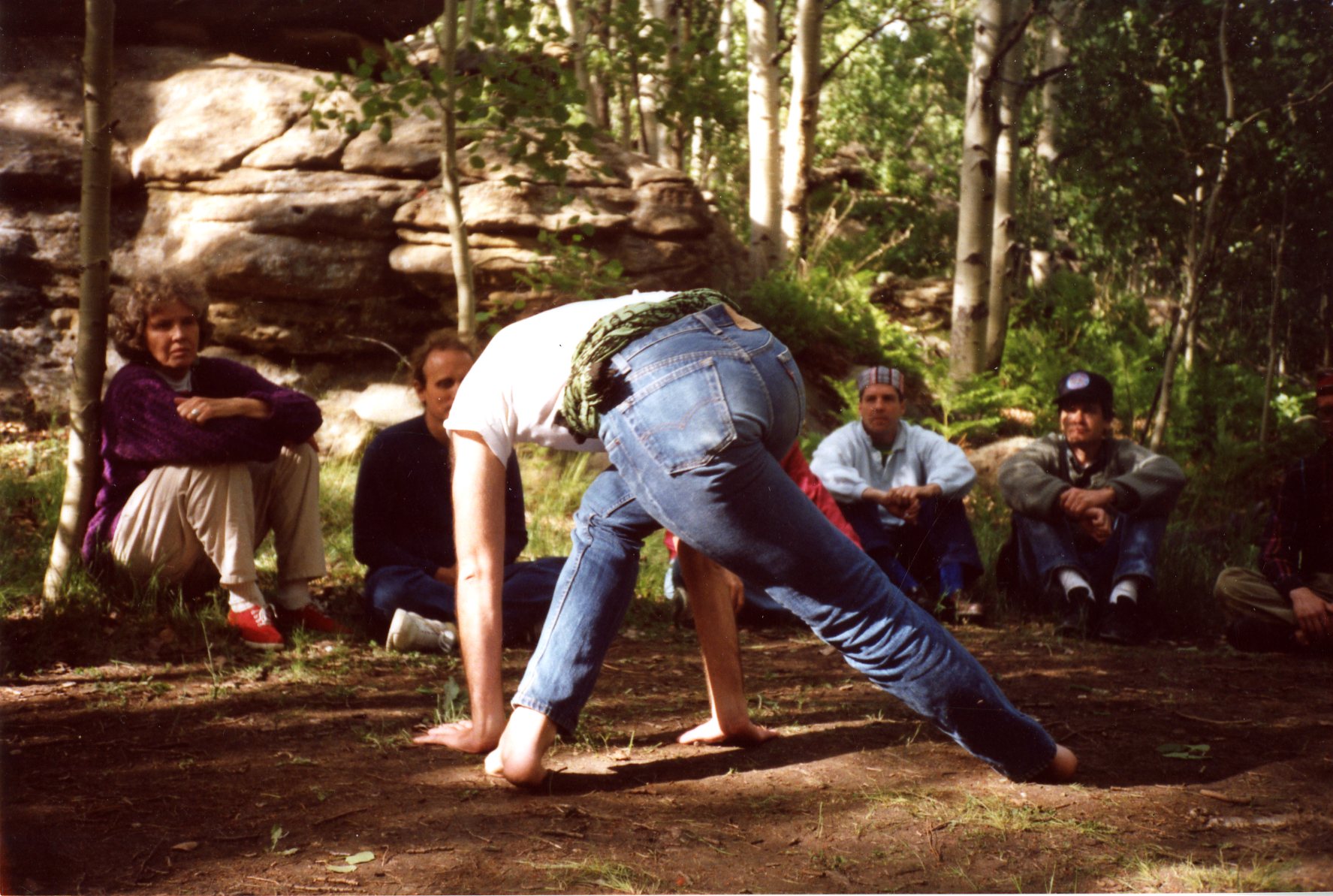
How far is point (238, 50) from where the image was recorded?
27.7ft

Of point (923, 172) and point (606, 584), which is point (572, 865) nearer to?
point (606, 584)

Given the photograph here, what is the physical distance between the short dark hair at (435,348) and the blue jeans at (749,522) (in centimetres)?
197

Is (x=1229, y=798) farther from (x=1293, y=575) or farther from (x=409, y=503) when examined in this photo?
(x=409, y=503)

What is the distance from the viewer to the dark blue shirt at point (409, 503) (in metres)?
4.77

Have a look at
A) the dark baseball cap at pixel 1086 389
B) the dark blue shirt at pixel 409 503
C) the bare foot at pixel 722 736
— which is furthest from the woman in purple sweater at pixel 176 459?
the dark baseball cap at pixel 1086 389

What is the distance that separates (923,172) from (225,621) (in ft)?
43.2

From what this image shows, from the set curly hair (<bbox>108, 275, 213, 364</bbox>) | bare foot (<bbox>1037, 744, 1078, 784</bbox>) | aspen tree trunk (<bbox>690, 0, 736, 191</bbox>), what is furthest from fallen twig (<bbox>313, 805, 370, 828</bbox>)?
aspen tree trunk (<bbox>690, 0, 736, 191</bbox>)

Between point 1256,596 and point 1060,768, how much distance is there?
8.48 ft

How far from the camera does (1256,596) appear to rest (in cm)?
496

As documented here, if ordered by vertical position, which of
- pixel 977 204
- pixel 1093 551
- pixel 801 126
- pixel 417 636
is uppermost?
pixel 801 126

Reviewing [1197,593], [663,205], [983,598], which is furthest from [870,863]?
[663,205]

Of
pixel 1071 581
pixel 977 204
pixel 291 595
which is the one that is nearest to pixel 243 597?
pixel 291 595

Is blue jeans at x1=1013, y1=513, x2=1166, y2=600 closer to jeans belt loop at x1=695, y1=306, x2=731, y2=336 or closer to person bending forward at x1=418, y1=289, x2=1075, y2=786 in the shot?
person bending forward at x1=418, y1=289, x2=1075, y2=786

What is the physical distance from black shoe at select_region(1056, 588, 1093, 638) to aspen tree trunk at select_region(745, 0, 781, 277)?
5605 mm
